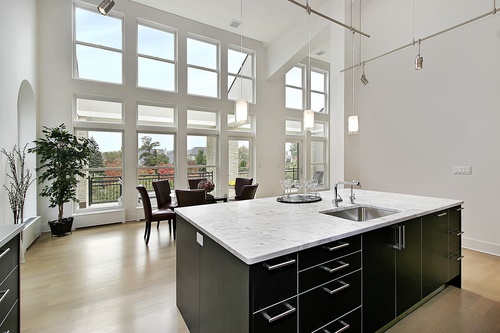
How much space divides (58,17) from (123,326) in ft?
17.9

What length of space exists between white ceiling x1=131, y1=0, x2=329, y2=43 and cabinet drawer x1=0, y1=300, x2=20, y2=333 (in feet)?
18.2

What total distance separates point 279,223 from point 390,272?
36.1 inches

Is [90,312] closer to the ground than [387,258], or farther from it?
closer to the ground

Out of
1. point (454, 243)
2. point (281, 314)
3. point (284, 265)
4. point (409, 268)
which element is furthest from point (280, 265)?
point (454, 243)

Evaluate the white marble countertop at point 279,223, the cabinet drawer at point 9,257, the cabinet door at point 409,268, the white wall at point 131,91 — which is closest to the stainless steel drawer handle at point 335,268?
the white marble countertop at point 279,223

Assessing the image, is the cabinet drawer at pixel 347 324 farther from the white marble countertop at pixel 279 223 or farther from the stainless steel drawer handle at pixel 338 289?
the white marble countertop at pixel 279 223

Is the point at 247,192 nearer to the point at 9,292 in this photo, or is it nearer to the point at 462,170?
the point at 9,292

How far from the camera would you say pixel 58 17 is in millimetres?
4551

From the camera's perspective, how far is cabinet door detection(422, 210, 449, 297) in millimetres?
2107

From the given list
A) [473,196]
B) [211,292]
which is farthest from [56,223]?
[473,196]

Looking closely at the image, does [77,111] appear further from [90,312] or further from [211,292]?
[211,292]

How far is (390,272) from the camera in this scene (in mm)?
1799

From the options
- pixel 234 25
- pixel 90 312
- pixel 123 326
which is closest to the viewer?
pixel 123 326

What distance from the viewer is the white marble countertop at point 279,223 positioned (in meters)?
1.27
